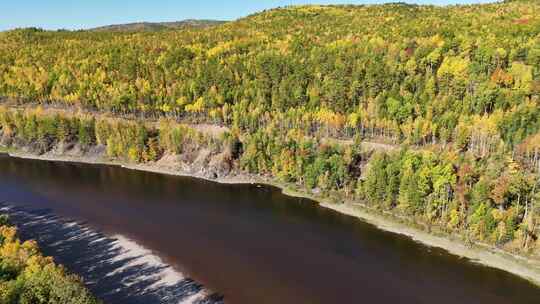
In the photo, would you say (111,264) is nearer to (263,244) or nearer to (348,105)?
(263,244)

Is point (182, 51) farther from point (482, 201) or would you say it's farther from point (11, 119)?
point (482, 201)

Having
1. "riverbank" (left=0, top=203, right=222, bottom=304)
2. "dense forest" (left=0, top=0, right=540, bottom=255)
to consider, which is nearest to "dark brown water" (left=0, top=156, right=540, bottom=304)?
"riverbank" (left=0, top=203, right=222, bottom=304)

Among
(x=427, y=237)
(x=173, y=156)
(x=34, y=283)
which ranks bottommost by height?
(x=427, y=237)

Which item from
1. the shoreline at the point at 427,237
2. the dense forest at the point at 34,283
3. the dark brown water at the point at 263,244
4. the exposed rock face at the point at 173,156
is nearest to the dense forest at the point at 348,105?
the exposed rock face at the point at 173,156

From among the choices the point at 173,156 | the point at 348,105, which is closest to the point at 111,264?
the point at 173,156

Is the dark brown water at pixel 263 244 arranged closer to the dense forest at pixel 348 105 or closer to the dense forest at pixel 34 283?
the dense forest at pixel 348 105

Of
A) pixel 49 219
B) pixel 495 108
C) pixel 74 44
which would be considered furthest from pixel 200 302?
pixel 74 44

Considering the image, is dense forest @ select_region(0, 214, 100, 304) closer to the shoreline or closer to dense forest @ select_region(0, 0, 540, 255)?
the shoreline
